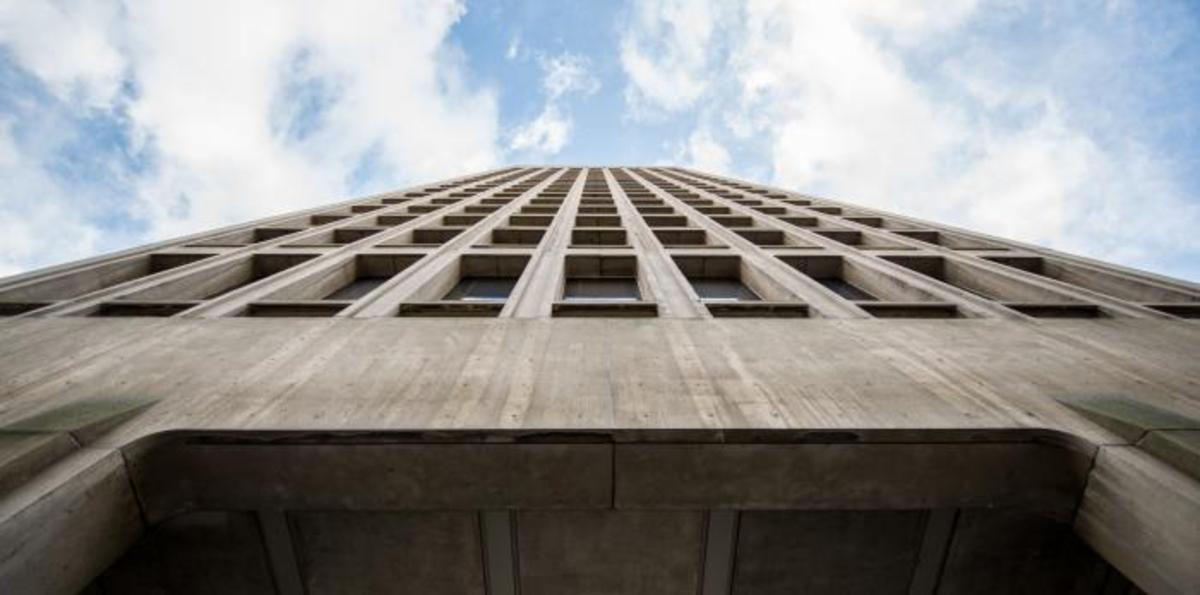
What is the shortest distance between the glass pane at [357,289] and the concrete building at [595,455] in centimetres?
301

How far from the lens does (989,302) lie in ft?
25.0

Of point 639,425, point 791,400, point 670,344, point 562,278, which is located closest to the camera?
point 639,425

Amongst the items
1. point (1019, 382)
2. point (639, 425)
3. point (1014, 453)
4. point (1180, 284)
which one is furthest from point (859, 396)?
point (1180, 284)

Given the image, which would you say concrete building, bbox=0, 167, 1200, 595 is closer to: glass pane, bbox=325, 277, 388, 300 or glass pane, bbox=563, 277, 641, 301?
glass pane, bbox=325, 277, 388, 300

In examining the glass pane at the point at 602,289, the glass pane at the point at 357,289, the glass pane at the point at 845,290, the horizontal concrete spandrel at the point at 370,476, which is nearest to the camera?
the horizontal concrete spandrel at the point at 370,476

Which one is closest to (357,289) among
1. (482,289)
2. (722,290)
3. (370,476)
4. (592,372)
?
(482,289)

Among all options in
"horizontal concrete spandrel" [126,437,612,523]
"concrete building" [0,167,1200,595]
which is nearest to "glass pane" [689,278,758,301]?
"concrete building" [0,167,1200,595]

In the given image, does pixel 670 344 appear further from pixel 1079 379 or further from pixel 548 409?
pixel 1079 379

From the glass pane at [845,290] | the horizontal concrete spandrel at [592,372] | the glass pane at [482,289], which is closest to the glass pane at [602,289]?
the glass pane at [482,289]

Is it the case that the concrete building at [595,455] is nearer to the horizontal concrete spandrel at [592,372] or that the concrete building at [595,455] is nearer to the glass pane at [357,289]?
the horizontal concrete spandrel at [592,372]

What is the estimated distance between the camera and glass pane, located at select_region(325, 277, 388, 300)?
9.58 m

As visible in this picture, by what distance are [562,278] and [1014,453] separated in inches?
276

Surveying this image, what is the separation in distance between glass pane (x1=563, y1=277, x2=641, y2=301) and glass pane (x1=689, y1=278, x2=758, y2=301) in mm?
1335

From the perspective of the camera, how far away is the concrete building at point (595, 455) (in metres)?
3.95
